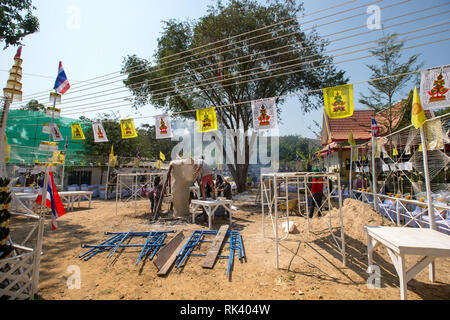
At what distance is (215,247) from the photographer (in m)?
5.24

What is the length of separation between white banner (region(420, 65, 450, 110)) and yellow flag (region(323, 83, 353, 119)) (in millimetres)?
1648

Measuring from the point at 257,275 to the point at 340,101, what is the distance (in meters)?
5.67

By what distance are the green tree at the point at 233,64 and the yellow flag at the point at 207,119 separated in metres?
4.33

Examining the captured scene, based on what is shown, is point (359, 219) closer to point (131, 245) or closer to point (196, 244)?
point (196, 244)

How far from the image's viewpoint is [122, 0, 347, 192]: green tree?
1380 cm

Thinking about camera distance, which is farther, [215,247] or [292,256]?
[215,247]

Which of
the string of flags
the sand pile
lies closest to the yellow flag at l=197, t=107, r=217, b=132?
the string of flags

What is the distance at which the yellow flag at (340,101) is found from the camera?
6.27 meters

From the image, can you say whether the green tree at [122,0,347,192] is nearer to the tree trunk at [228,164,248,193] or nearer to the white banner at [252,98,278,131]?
the tree trunk at [228,164,248,193]

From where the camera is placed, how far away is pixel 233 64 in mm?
14297

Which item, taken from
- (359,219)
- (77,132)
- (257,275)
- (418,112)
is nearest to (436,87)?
(418,112)
